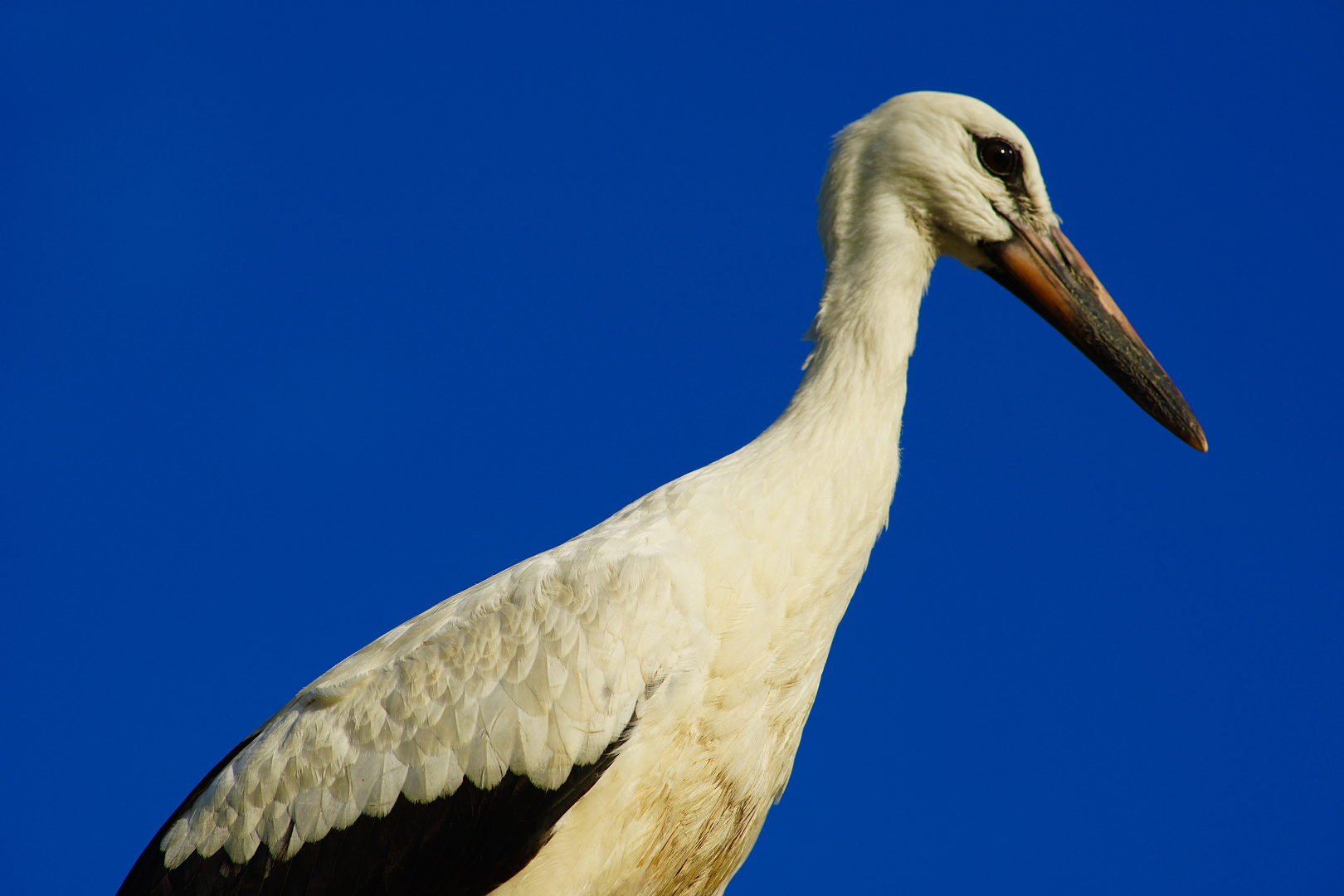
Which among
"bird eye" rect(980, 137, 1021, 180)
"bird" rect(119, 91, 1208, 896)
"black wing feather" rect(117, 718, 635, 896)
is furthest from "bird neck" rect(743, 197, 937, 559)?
"black wing feather" rect(117, 718, 635, 896)

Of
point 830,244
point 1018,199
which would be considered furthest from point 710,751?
point 1018,199

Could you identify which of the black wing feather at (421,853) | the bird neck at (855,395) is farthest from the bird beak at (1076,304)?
the black wing feather at (421,853)

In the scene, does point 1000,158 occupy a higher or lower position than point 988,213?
higher

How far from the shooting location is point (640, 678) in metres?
3.01

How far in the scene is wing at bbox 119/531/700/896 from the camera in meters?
3.04

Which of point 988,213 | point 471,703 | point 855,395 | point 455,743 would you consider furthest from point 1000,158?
point 455,743

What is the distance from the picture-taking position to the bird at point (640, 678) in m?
3.04

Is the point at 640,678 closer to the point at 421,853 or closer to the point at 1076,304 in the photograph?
the point at 421,853

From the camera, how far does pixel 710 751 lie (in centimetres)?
306

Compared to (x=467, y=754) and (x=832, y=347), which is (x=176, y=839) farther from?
A: (x=832, y=347)

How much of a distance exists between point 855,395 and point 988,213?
2.82 feet

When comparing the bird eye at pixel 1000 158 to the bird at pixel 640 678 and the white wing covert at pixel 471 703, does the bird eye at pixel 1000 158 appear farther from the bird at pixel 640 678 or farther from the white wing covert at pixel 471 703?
the white wing covert at pixel 471 703

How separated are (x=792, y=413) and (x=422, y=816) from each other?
65.9 inches

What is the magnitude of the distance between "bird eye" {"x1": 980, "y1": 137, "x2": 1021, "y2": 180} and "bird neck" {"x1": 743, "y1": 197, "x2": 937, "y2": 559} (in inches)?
13.3
